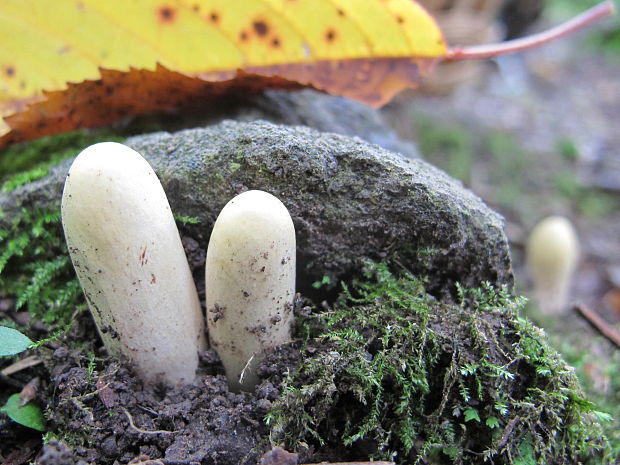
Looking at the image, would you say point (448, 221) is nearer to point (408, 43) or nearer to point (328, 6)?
→ point (408, 43)

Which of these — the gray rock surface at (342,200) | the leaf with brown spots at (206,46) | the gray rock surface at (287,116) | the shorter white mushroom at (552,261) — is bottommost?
the shorter white mushroom at (552,261)

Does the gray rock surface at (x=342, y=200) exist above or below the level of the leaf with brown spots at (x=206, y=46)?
below

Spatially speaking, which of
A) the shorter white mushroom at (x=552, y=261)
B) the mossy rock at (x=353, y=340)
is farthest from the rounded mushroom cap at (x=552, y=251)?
the mossy rock at (x=353, y=340)

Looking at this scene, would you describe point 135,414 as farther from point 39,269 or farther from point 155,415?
point 39,269

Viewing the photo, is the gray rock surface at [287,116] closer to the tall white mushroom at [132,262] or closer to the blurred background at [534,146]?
the tall white mushroom at [132,262]

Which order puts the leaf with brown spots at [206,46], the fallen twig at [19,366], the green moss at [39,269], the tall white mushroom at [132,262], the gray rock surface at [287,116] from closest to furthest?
the tall white mushroom at [132,262]
the fallen twig at [19,366]
the green moss at [39,269]
the leaf with brown spots at [206,46]
the gray rock surface at [287,116]

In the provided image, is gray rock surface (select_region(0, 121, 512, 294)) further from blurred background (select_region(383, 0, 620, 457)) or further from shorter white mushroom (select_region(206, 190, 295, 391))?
blurred background (select_region(383, 0, 620, 457))

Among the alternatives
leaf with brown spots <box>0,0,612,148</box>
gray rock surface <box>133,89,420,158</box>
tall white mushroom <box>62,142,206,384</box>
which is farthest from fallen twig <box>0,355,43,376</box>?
gray rock surface <box>133,89,420,158</box>
